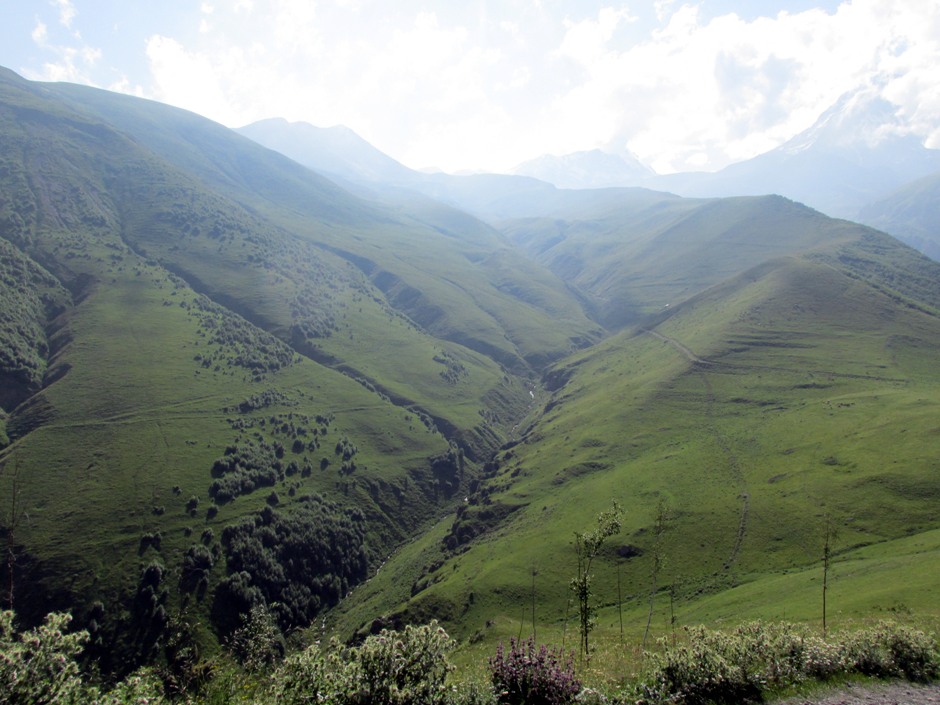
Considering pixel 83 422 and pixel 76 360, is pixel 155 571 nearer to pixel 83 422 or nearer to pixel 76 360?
pixel 83 422

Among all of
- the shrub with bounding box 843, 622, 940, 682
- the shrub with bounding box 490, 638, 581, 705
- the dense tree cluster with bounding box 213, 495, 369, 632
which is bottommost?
the dense tree cluster with bounding box 213, 495, 369, 632

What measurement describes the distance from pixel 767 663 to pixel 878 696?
17.3 feet

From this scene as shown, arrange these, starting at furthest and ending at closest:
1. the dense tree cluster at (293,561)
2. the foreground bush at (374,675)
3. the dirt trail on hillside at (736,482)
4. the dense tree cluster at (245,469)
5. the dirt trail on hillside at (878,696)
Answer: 1. the dense tree cluster at (245,469)
2. the dense tree cluster at (293,561)
3. the dirt trail on hillside at (736,482)
4. the dirt trail on hillside at (878,696)
5. the foreground bush at (374,675)

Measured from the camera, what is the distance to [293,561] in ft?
460

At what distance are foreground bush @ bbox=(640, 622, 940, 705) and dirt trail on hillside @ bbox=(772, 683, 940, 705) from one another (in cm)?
80

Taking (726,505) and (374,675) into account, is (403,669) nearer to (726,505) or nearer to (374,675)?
(374,675)

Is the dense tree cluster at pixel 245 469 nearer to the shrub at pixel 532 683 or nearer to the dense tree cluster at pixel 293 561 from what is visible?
the dense tree cluster at pixel 293 561

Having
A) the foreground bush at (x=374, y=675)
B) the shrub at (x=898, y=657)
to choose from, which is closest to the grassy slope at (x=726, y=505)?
the shrub at (x=898, y=657)

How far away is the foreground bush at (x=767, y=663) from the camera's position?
88.8 ft

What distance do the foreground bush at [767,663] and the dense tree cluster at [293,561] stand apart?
389 feet

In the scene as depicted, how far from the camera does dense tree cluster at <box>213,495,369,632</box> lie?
12425cm

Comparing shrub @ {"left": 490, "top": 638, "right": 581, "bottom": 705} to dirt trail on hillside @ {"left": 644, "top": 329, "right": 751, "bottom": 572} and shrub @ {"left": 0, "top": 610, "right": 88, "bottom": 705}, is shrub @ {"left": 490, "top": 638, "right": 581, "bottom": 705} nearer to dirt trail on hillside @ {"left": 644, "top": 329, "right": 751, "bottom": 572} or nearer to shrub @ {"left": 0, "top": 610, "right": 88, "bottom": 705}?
shrub @ {"left": 0, "top": 610, "right": 88, "bottom": 705}

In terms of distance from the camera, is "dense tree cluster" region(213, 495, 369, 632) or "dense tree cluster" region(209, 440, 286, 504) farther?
"dense tree cluster" region(209, 440, 286, 504)

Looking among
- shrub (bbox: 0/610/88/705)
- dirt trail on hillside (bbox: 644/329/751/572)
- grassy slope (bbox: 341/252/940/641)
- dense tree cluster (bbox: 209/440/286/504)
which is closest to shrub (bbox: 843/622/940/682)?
grassy slope (bbox: 341/252/940/641)
